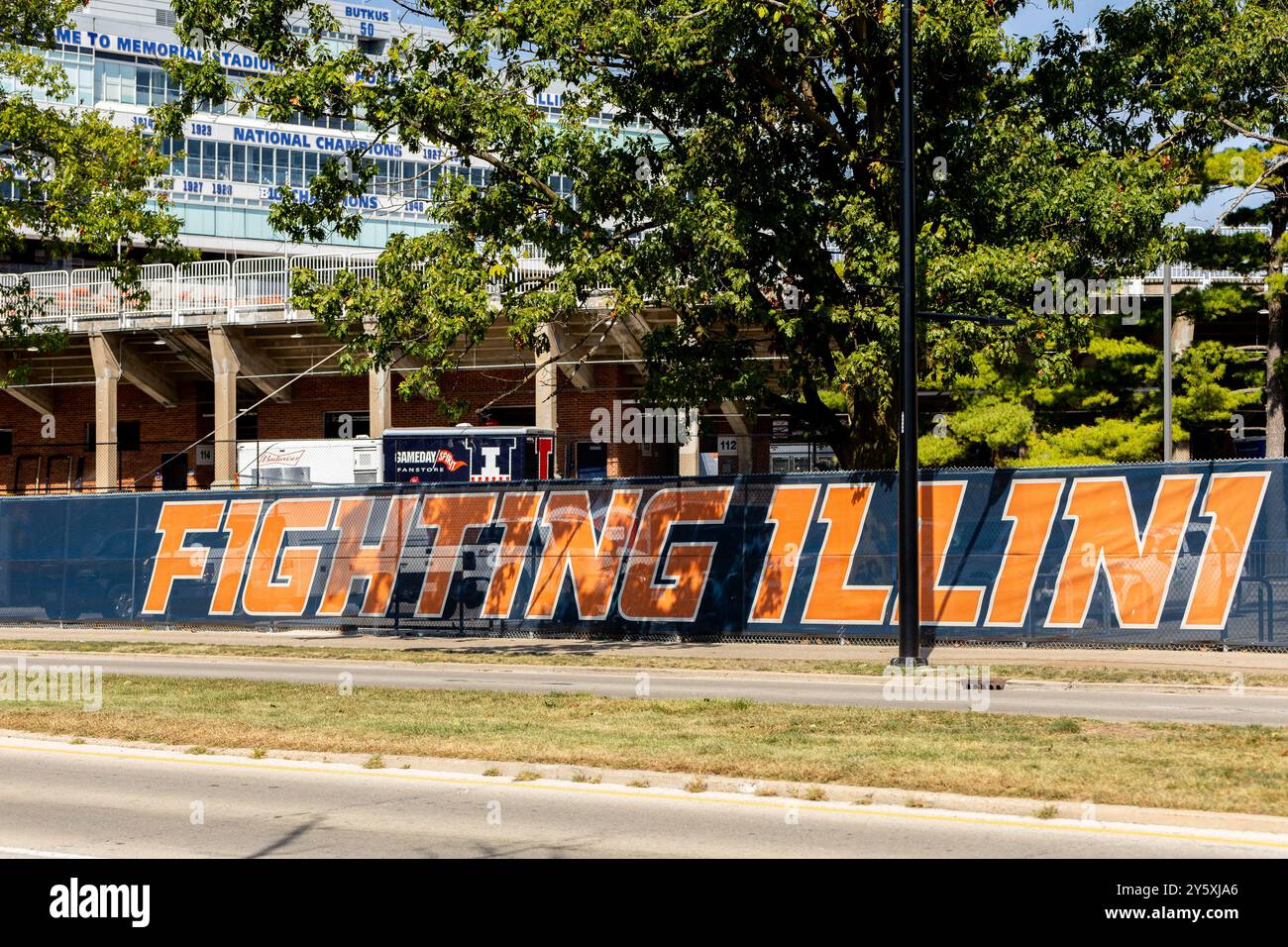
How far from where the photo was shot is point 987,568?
24188mm

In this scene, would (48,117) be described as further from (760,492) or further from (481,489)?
(760,492)

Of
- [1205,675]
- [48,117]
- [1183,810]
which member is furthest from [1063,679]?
[48,117]

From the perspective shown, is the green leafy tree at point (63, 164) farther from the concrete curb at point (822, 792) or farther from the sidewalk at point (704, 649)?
the concrete curb at point (822, 792)

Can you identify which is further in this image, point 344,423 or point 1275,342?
point 344,423

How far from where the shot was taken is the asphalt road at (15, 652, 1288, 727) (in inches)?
644

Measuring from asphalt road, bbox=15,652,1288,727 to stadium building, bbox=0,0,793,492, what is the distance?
1964 centimetres

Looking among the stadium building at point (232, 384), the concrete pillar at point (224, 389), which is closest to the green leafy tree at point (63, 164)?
the stadium building at point (232, 384)

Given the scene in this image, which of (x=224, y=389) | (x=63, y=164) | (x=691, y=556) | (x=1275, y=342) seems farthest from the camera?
(x=224, y=389)

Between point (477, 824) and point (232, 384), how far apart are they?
40798mm

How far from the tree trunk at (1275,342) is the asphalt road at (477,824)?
30.9 m

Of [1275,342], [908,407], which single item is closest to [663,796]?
[908,407]

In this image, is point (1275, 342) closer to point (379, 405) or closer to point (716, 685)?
point (716, 685)

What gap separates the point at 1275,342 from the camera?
3931cm

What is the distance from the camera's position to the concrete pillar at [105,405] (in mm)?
50031
